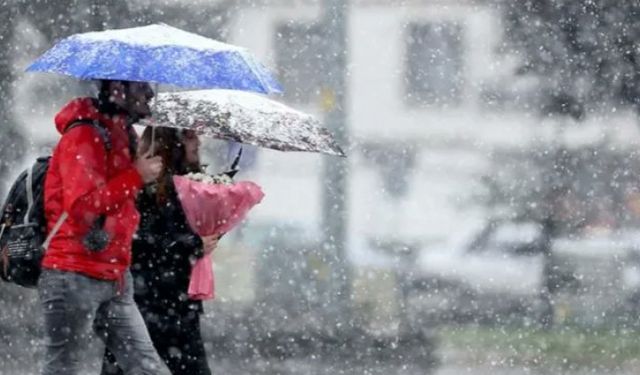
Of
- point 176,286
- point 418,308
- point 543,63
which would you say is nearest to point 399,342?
point 418,308

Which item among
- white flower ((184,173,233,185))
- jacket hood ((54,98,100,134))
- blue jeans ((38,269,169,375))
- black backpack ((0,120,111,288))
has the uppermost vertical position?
white flower ((184,173,233,185))

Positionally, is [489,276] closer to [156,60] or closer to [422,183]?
[422,183]

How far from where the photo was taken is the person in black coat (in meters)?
6.66

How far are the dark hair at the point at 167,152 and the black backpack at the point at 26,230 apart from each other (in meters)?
0.66

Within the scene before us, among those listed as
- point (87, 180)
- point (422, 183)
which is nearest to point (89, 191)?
point (87, 180)

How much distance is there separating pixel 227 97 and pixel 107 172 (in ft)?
3.48

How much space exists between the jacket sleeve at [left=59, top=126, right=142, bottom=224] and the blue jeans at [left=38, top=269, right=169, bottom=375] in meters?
0.26

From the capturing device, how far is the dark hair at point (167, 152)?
6527 mm

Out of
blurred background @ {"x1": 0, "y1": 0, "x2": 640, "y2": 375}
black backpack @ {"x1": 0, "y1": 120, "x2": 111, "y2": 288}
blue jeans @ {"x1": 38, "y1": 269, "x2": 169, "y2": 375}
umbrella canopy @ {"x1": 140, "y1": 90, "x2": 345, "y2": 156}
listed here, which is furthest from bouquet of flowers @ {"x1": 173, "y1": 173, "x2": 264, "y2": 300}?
blurred background @ {"x1": 0, "y1": 0, "x2": 640, "y2": 375}

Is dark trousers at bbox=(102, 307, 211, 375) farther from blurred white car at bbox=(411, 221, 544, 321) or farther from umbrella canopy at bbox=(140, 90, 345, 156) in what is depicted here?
blurred white car at bbox=(411, 221, 544, 321)

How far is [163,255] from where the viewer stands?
6.69 meters

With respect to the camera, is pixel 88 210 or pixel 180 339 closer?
pixel 88 210

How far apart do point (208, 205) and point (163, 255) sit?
0.86ft

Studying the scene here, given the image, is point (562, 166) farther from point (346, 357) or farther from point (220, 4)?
point (346, 357)
